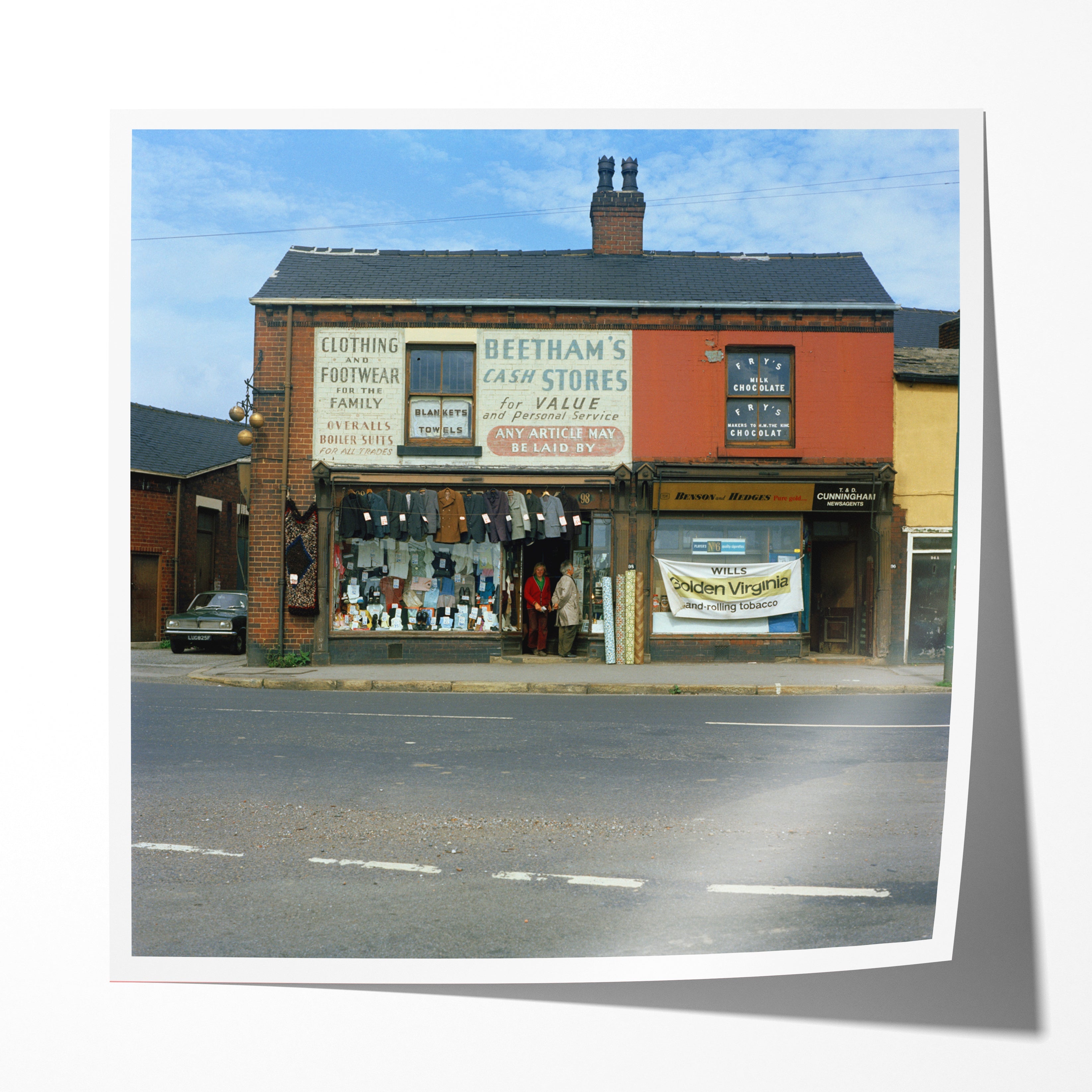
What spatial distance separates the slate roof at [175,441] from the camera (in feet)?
8.74

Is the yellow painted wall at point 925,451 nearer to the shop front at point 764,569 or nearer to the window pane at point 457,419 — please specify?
the shop front at point 764,569

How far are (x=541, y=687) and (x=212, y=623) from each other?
5.28 ft

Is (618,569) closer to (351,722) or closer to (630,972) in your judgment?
(351,722)

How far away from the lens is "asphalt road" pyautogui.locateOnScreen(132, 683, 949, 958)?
106 inches

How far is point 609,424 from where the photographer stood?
4117mm

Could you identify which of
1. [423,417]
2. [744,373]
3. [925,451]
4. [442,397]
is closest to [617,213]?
[925,451]

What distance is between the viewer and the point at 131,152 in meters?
2.56

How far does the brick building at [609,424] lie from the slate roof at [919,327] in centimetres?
5

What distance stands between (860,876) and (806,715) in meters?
0.58

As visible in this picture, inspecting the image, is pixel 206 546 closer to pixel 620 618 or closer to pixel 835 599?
pixel 620 618

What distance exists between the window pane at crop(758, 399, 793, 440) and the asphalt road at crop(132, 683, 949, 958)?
1.33 m

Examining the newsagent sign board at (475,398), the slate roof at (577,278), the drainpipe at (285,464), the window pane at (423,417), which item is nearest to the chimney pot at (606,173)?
the slate roof at (577,278)

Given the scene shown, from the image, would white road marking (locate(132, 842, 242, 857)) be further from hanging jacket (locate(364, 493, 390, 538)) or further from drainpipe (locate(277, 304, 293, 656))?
hanging jacket (locate(364, 493, 390, 538))

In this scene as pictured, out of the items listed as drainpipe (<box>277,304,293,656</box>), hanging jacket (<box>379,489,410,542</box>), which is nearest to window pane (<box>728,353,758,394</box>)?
drainpipe (<box>277,304,293,656</box>)
